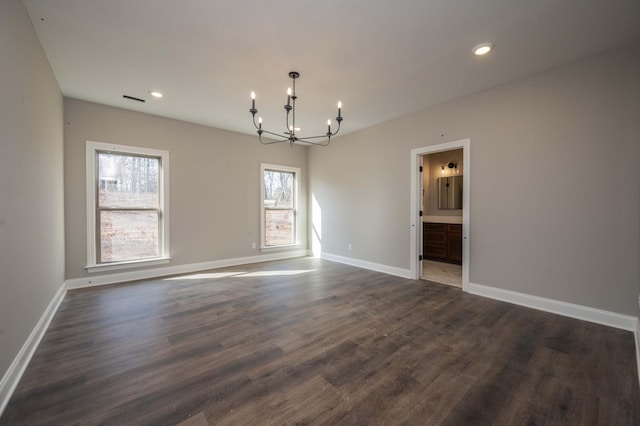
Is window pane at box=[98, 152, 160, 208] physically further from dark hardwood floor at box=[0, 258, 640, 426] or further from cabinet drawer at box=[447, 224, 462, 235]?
cabinet drawer at box=[447, 224, 462, 235]

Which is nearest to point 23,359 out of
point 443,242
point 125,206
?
point 125,206

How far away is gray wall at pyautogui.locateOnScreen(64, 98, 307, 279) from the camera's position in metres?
3.93

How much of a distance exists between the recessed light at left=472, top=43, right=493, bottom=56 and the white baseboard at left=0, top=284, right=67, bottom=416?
15.1 ft

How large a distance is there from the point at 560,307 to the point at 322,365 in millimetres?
2879

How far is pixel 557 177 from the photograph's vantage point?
300 cm

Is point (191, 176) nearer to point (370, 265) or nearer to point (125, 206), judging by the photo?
point (125, 206)

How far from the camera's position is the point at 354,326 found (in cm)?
270

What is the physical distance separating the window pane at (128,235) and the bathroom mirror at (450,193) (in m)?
5.97

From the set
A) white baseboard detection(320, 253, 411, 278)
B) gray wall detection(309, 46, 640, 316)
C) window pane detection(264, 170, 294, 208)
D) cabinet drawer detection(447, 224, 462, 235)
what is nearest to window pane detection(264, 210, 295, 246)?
window pane detection(264, 170, 294, 208)

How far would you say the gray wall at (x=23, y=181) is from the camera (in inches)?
69.6

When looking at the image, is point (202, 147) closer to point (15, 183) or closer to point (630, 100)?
point (15, 183)

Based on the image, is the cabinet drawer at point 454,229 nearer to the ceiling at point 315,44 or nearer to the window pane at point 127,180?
the ceiling at point 315,44

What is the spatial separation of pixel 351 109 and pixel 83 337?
14.2ft

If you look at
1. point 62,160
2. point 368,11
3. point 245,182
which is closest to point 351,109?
point 368,11
